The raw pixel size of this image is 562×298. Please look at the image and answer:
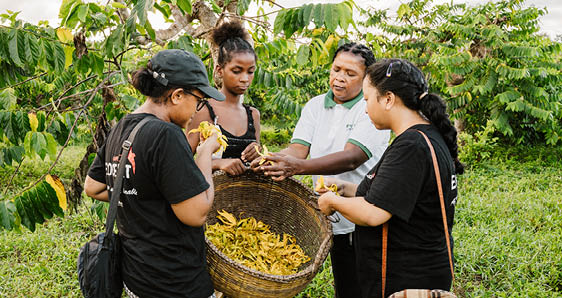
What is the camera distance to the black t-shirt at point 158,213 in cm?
161

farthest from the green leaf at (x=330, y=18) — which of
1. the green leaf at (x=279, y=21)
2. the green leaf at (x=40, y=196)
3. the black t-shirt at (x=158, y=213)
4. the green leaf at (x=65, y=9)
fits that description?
the green leaf at (x=40, y=196)

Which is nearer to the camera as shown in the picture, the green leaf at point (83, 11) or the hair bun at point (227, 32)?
the green leaf at point (83, 11)

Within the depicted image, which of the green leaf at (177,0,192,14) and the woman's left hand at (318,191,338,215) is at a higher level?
the green leaf at (177,0,192,14)

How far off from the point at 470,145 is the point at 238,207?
7239 mm

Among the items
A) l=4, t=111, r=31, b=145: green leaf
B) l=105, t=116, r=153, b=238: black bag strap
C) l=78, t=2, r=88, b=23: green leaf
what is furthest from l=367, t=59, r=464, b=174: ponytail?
l=4, t=111, r=31, b=145: green leaf

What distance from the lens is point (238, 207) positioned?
2715 mm

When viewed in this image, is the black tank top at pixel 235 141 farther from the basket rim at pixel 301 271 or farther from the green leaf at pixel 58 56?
the green leaf at pixel 58 56

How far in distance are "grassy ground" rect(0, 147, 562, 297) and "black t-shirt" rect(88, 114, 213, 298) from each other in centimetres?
230

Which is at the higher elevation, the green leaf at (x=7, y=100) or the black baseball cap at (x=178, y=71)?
the black baseball cap at (x=178, y=71)

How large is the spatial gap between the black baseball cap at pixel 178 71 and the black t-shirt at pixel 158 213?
18 cm

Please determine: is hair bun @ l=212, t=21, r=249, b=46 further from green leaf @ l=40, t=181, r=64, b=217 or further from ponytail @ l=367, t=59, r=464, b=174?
green leaf @ l=40, t=181, r=64, b=217

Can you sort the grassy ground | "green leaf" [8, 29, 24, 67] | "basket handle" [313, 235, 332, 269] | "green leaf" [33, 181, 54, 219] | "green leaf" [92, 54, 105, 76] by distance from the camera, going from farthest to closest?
the grassy ground → "green leaf" [92, 54, 105, 76] → "green leaf" [33, 181, 54, 219] → "green leaf" [8, 29, 24, 67] → "basket handle" [313, 235, 332, 269]

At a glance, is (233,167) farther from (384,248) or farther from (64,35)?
(64,35)

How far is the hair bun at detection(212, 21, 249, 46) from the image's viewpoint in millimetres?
2797
